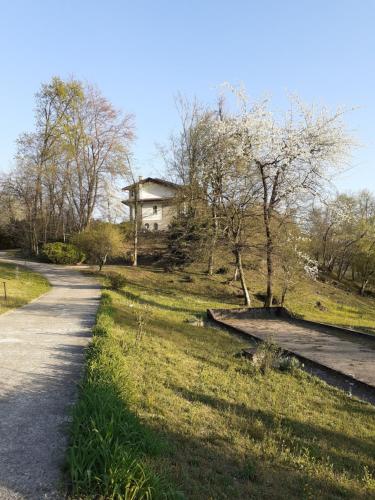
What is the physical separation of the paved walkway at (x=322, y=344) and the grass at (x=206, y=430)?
1.83 m

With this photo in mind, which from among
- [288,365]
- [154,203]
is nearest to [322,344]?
[288,365]

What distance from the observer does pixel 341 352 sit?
12289 millimetres

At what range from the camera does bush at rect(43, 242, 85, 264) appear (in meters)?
35.1

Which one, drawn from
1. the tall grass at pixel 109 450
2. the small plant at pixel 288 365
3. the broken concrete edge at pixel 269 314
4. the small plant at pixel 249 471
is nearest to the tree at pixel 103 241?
the broken concrete edge at pixel 269 314

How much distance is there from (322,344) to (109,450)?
1139 centimetres

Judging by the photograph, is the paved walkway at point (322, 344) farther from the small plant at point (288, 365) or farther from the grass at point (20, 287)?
the grass at point (20, 287)

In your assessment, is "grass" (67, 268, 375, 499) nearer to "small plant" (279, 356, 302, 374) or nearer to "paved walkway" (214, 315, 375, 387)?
"small plant" (279, 356, 302, 374)

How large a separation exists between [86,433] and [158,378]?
12.3 ft

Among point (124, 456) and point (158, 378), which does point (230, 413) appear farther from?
point (124, 456)

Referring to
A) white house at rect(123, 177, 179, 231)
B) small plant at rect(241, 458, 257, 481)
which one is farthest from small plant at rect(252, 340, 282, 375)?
white house at rect(123, 177, 179, 231)

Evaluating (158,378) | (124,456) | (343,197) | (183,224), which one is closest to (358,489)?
(124,456)

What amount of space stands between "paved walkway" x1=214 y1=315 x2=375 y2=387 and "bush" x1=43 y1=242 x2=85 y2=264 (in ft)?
67.5

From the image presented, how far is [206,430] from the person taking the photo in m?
5.67

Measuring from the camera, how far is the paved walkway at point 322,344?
10.5 meters
